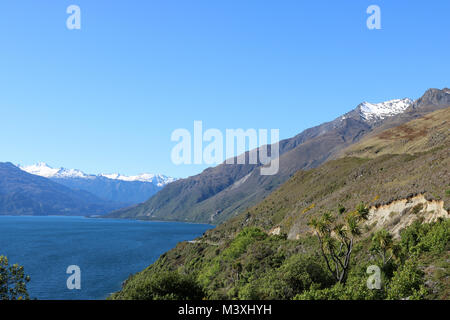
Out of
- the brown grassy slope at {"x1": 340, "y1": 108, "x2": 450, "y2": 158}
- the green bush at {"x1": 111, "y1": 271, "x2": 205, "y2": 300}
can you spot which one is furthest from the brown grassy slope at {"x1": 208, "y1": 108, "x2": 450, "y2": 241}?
the green bush at {"x1": 111, "y1": 271, "x2": 205, "y2": 300}

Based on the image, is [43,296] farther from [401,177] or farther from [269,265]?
[401,177]

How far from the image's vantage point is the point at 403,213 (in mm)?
55469

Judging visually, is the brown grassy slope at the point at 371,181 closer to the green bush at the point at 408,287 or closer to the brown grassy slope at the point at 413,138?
the brown grassy slope at the point at 413,138

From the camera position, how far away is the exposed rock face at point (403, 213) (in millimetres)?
48938

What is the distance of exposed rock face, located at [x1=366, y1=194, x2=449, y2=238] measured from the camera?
48.9 metres
